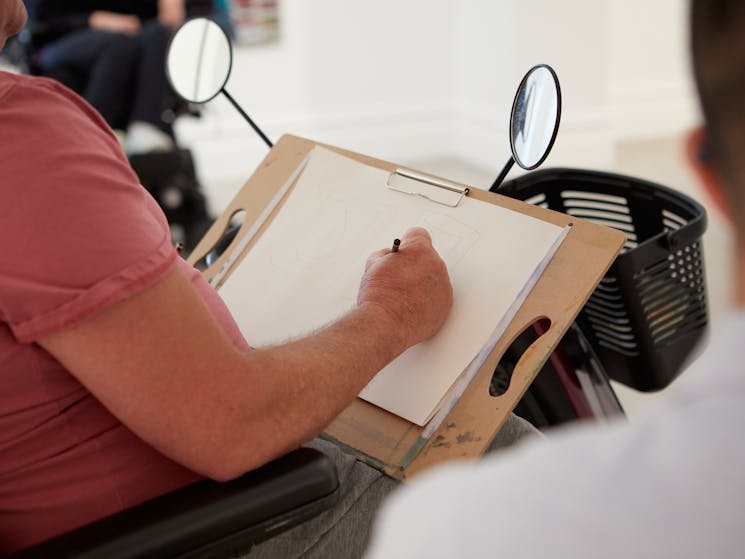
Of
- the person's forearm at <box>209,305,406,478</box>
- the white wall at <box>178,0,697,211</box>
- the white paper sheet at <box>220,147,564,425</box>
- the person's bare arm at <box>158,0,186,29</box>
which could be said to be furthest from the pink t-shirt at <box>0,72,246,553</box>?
the white wall at <box>178,0,697,211</box>

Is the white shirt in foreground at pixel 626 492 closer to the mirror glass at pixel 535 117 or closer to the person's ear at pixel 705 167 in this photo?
the person's ear at pixel 705 167

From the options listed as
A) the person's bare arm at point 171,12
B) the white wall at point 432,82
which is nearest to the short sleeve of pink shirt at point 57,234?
the person's bare arm at point 171,12

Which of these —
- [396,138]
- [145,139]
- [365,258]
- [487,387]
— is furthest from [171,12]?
[487,387]

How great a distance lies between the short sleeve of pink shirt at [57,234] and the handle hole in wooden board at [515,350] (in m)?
0.46

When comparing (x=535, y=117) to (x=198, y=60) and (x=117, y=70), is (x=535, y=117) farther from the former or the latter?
(x=117, y=70)

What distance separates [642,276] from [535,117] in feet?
0.88

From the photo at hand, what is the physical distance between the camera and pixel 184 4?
11.3 feet

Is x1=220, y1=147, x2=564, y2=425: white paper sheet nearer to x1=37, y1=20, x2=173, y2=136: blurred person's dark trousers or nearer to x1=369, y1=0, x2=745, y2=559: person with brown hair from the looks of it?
x1=369, y1=0, x2=745, y2=559: person with brown hair

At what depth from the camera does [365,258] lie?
3.84 ft

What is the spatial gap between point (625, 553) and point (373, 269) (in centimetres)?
67

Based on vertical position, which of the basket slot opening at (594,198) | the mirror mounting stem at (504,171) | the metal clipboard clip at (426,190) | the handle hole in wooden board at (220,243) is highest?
the mirror mounting stem at (504,171)

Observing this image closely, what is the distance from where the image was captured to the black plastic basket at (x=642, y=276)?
122 centimetres

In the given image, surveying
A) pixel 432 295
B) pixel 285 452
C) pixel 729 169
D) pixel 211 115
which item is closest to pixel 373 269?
pixel 432 295

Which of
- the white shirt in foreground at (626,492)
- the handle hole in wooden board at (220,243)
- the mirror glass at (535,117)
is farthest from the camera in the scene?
the handle hole in wooden board at (220,243)
